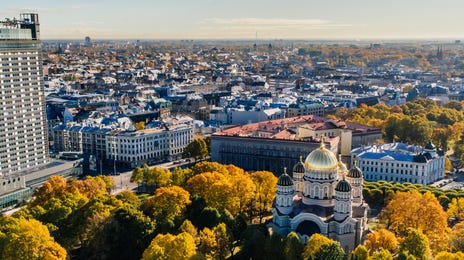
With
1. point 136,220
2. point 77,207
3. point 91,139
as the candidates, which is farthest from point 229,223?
point 91,139

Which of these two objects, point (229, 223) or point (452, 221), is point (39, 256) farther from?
point (452, 221)

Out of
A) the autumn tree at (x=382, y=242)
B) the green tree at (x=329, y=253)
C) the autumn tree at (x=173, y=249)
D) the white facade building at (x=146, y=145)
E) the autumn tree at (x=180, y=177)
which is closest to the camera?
the green tree at (x=329, y=253)

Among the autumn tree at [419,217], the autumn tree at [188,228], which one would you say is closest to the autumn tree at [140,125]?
the autumn tree at [188,228]

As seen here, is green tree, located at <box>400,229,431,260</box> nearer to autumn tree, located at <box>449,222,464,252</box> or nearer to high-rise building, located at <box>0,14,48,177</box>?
autumn tree, located at <box>449,222,464,252</box>

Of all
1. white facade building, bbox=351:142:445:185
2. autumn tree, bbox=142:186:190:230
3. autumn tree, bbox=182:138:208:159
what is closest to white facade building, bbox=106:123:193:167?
autumn tree, bbox=182:138:208:159

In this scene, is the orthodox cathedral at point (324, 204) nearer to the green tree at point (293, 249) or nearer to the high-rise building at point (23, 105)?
the green tree at point (293, 249)

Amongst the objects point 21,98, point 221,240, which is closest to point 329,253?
point 221,240

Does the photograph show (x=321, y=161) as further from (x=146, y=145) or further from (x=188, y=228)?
(x=146, y=145)
